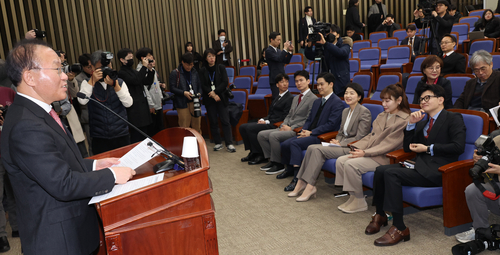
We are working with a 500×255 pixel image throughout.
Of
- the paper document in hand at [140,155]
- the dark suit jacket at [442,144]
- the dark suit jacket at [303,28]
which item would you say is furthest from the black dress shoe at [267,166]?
the dark suit jacket at [303,28]

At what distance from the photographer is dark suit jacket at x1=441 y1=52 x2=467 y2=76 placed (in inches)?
165

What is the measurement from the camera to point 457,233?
2562 mm

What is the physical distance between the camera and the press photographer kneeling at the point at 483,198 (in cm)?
213

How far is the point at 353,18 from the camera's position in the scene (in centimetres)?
952

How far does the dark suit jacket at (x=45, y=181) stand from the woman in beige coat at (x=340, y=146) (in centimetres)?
235

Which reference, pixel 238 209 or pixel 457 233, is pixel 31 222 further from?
pixel 457 233

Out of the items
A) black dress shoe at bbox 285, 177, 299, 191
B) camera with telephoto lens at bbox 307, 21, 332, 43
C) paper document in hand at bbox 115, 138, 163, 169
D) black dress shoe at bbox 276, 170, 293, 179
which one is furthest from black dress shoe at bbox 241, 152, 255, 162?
paper document in hand at bbox 115, 138, 163, 169

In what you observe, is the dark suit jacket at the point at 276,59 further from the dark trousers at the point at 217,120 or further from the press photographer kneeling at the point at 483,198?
the press photographer kneeling at the point at 483,198

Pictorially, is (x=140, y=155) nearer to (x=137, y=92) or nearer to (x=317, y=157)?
(x=317, y=157)

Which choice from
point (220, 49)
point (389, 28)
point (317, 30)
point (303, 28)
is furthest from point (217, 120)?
point (389, 28)

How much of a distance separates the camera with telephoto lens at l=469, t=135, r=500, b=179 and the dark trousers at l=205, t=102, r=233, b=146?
3.64 metres

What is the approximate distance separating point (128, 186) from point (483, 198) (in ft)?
7.07


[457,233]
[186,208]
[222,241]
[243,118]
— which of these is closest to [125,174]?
[186,208]

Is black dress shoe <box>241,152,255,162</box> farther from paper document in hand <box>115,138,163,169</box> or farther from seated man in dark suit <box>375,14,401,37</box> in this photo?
seated man in dark suit <box>375,14,401,37</box>
